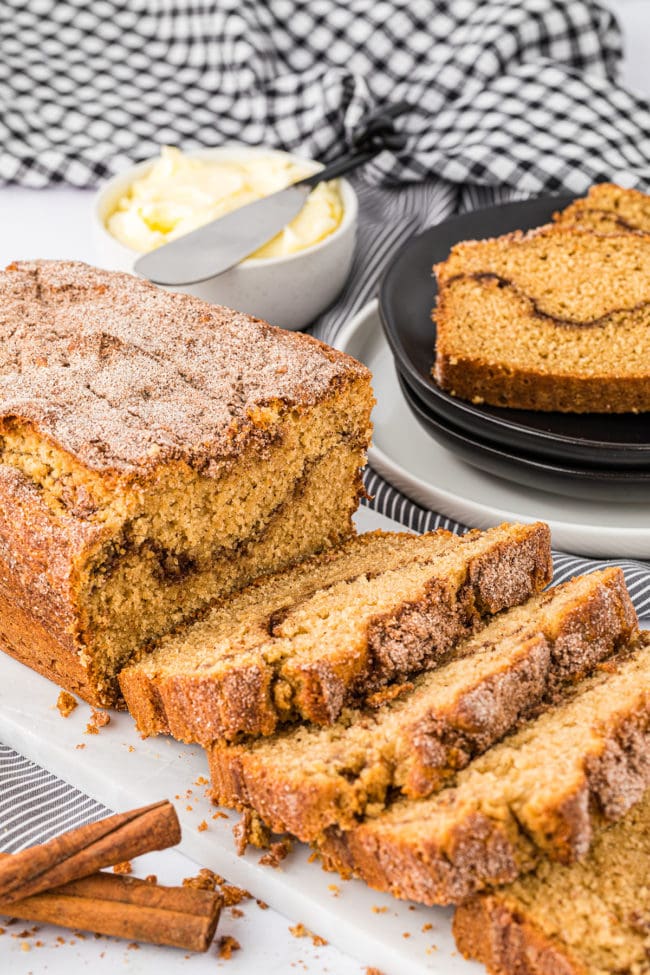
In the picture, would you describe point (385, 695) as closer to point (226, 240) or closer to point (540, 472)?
point (540, 472)

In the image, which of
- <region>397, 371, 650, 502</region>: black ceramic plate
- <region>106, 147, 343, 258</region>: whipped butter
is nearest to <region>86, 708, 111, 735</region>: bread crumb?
<region>397, 371, 650, 502</region>: black ceramic plate

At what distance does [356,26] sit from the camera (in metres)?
6.13

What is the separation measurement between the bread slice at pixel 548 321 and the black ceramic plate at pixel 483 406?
78 millimetres

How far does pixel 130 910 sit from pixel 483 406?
7.40 ft

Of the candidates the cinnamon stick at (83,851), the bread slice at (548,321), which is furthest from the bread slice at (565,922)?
the bread slice at (548,321)

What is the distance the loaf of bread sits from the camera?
2783 millimetres

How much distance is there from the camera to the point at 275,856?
2525mm

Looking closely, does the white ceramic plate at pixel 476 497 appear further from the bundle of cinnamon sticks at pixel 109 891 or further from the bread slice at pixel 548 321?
the bundle of cinnamon sticks at pixel 109 891

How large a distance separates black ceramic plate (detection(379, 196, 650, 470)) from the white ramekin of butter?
48cm

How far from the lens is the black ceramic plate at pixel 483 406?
3.66 m

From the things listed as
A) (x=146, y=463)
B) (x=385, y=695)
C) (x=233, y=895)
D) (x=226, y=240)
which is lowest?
(x=233, y=895)

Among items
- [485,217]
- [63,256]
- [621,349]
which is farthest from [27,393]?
[63,256]

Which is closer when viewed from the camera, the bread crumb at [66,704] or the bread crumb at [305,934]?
the bread crumb at [305,934]

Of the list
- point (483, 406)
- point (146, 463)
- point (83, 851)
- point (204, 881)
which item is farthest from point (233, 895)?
point (483, 406)
